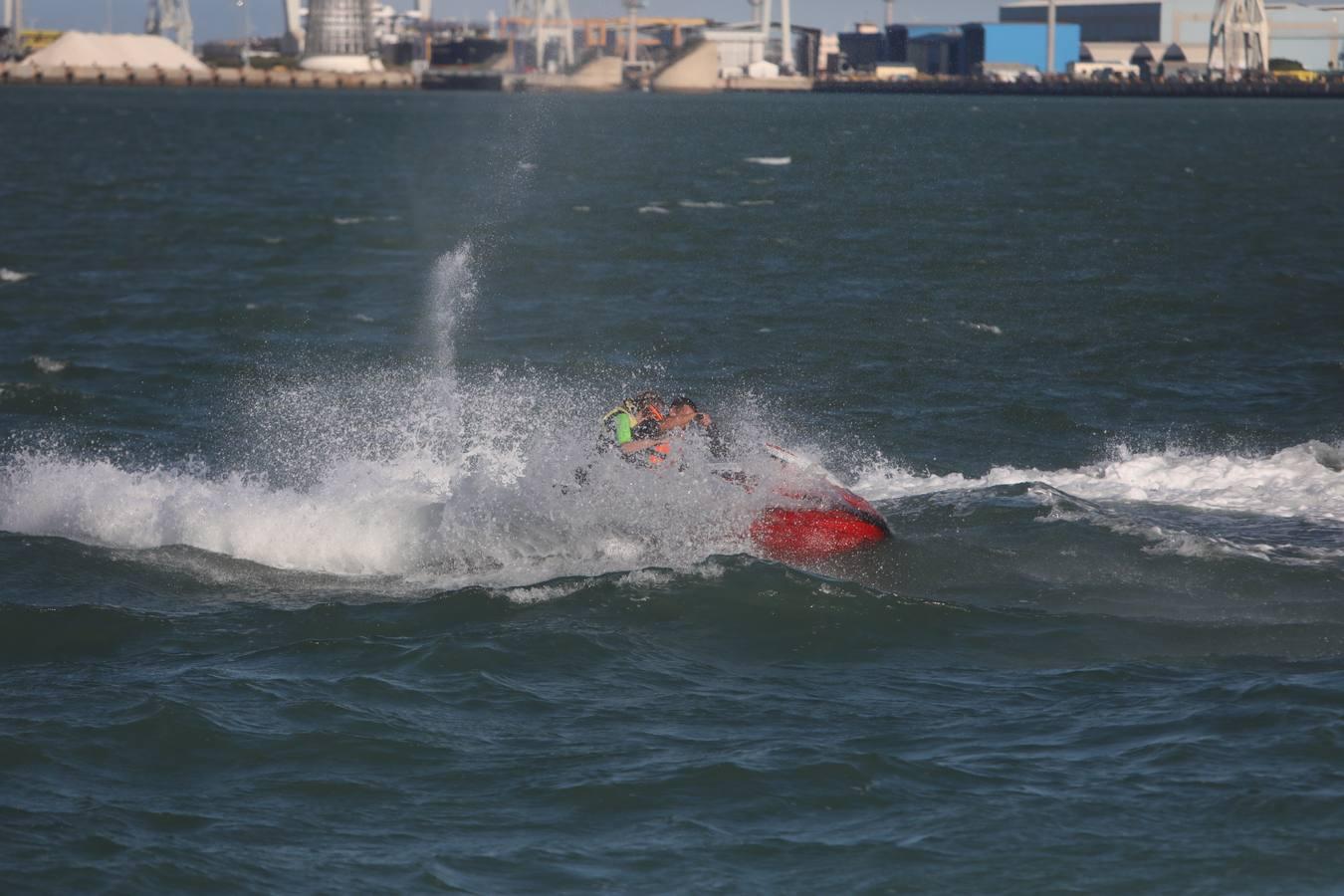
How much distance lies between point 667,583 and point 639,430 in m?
2.14

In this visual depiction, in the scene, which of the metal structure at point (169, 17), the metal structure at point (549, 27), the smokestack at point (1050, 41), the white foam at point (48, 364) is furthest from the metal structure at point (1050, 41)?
the white foam at point (48, 364)

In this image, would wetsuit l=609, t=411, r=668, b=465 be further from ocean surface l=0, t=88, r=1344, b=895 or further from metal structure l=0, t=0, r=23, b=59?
metal structure l=0, t=0, r=23, b=59

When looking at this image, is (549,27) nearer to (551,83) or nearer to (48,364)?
(551,83)

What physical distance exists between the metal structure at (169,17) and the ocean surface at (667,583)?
121147 millimetres

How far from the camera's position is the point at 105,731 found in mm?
11938

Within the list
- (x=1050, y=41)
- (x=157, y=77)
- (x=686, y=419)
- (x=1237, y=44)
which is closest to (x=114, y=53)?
(x=157, y=77)

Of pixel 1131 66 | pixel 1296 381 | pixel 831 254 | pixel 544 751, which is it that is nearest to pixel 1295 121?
pixel 1131 66

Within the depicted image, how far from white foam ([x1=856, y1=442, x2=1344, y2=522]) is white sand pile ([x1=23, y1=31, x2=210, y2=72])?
18225 centimetres

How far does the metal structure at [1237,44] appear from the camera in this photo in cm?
17425

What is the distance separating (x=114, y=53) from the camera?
188m

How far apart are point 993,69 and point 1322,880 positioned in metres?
197

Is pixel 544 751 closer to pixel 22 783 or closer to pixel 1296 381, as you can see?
pixel 22 783

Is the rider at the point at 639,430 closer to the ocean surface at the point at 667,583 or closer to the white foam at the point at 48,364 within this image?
the ocean surface at the point at 667,583

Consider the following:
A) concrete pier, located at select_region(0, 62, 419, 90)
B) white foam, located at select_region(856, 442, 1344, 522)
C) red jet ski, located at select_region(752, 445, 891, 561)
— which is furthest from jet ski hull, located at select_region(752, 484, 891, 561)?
concrete pier, located at select_region(0, 62, 419, 90)
